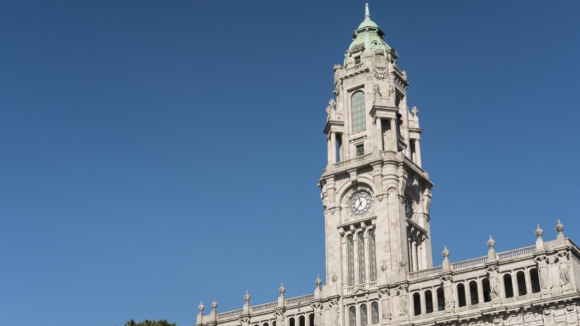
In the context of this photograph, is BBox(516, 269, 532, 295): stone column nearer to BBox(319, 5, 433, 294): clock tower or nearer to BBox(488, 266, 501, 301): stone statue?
BBox(488, 266, 501, 301): stone statue

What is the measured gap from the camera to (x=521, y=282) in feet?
281

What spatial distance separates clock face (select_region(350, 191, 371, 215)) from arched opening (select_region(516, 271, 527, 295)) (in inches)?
828

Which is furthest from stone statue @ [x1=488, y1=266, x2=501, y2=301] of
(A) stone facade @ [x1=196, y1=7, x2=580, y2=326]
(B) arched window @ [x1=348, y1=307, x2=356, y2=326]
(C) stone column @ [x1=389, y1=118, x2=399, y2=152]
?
(C) stone column @ [x1=389, y1=118, x2=399, y2=152]

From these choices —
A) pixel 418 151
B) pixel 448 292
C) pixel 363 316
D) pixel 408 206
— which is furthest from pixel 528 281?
pixel 418 151

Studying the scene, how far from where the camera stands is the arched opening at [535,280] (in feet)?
277

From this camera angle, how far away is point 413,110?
11212cm

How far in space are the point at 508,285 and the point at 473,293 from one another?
4.20 m

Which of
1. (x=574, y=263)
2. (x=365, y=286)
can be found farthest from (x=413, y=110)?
(x=574, y=263)

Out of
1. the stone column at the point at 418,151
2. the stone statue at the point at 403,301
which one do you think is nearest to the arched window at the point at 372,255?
the stone statue at the point at 403,301

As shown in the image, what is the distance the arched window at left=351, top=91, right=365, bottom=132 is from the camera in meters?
108

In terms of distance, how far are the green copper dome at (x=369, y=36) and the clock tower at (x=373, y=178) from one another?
0.18 metres

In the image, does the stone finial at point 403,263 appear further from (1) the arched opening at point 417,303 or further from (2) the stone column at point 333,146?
(2) the stone column at point 333,146

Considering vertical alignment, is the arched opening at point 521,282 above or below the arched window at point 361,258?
below

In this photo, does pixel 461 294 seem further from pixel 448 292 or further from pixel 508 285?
pixel 508 285
